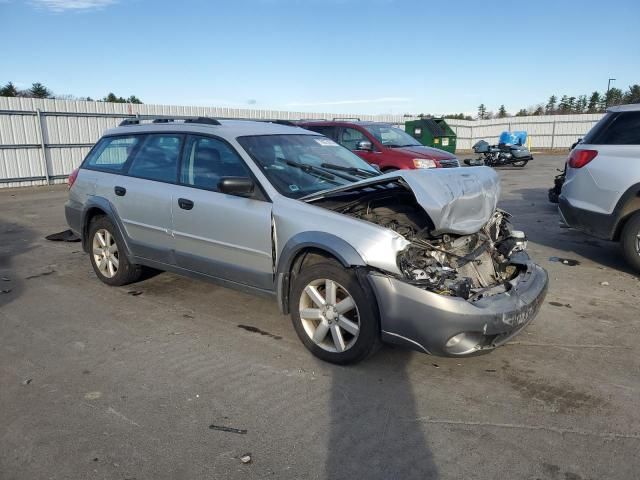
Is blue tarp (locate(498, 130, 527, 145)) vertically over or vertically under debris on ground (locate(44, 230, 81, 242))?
over

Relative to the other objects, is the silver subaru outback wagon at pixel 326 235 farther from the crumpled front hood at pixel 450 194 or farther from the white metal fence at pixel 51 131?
the white metal fence at pixel 51 131

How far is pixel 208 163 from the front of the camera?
4.66m

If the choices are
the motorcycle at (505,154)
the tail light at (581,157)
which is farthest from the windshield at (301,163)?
the motorcycle at (505,154)

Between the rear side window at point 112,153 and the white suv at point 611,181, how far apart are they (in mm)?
5140

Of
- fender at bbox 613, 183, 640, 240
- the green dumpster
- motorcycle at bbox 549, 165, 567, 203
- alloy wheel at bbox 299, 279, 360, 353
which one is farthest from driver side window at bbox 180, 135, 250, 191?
the green dumpster

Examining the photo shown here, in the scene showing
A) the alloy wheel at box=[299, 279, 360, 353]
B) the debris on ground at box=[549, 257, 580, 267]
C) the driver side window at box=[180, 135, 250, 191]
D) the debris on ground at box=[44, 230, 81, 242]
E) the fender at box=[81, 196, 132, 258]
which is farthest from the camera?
the debris on ground at box=[44, 230, 81, 242]

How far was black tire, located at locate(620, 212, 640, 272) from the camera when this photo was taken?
19.2 ft

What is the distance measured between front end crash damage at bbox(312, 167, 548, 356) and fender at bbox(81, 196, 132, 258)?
242cm

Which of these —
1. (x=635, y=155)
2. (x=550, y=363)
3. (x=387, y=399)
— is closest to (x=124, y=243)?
(x=387, y=399)

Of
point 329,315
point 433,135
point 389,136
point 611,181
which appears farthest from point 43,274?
point 433,135

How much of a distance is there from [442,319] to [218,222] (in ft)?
6.86

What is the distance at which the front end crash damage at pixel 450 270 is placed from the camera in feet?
10.9

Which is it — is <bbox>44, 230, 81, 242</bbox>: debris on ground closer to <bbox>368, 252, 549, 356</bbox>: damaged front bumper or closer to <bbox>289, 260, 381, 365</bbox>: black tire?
<bbox>289, 260, 381, 365</bbox>: black tire

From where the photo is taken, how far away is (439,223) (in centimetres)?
364
